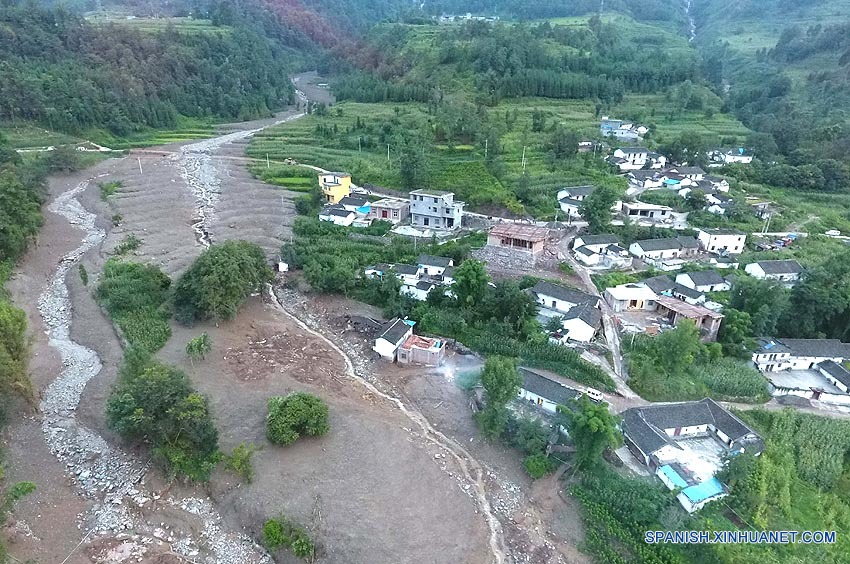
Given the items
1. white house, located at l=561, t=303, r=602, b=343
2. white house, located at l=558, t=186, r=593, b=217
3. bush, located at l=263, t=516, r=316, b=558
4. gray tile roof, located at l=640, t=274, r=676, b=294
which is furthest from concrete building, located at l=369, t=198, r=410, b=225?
bush, located at l=263, t=516, r=316, b=558

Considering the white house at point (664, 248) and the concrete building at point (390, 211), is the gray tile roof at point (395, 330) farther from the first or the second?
the white house at point (664, 248)

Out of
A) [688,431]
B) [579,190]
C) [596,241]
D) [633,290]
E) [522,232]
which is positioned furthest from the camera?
[579,190]

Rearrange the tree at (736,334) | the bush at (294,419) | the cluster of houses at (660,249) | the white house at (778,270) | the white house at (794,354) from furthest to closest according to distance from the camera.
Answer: the cluster of houses at (660,249) < the white house at (778,270) < the tree at (736,334) < the white house at (794,354) < the bush at (294,419)

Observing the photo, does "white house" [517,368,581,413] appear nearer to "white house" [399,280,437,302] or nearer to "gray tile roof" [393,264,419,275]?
"white house" [399,280,437,302]

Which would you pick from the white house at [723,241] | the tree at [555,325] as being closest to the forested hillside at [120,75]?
→ the tree at [555,325]

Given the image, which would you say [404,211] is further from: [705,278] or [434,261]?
[705,278]

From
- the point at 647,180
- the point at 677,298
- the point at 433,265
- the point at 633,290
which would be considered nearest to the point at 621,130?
the point at 647,180
